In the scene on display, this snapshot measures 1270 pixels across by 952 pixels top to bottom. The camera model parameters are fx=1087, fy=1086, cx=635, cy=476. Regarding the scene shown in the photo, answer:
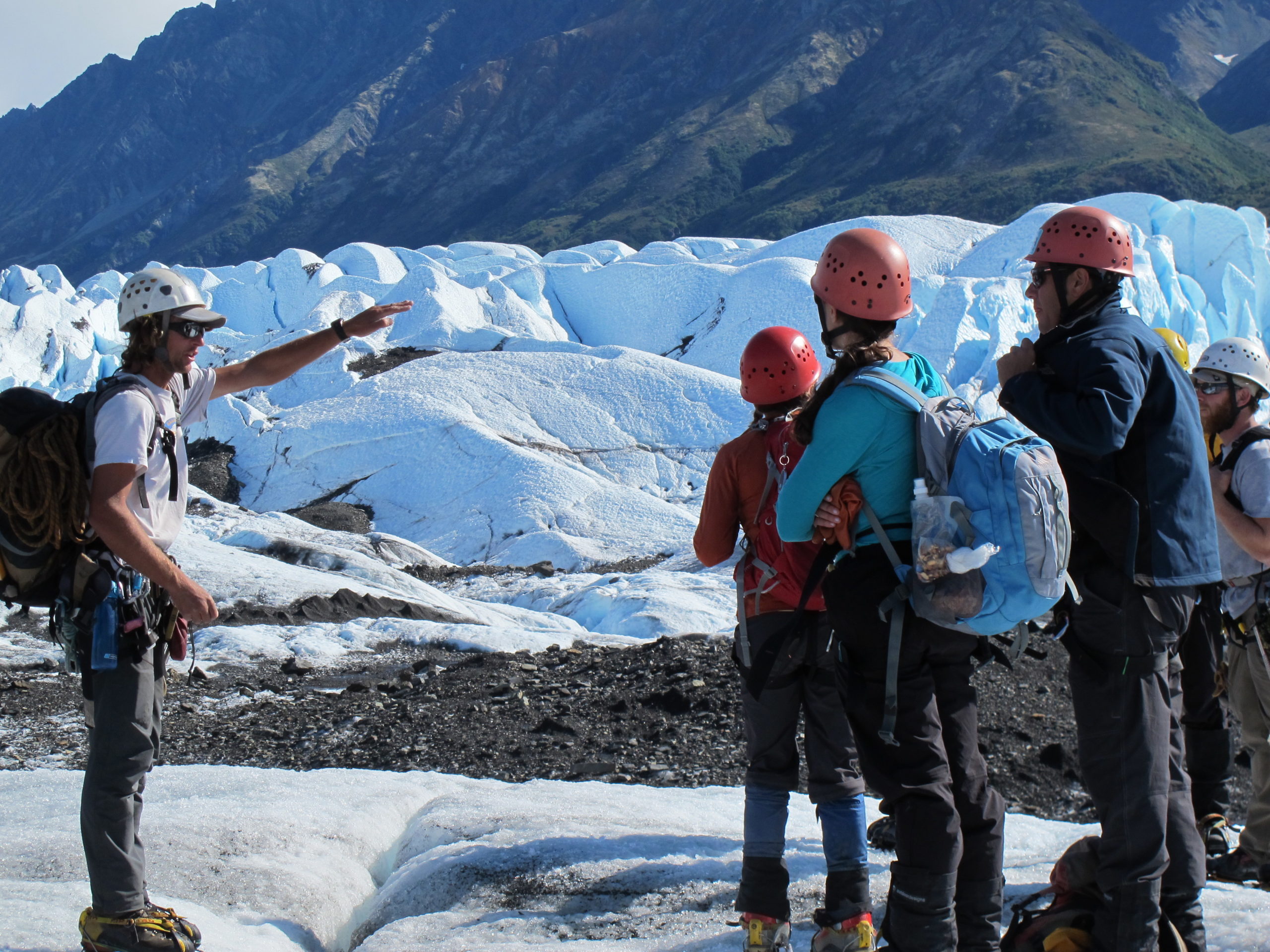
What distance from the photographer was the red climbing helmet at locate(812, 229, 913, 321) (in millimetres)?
2533

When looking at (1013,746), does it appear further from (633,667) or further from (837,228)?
(837,228)

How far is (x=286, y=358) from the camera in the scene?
3537mm

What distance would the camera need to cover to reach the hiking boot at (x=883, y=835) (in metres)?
3.70

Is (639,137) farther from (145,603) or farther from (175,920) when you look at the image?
(175,920)

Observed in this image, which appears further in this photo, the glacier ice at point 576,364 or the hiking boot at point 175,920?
the glacier ice at point 576,364

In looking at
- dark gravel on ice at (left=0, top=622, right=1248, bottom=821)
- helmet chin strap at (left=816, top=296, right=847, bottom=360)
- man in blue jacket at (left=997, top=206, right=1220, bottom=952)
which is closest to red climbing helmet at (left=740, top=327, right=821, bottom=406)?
helmet chin strap at (left=816, top=296, right=847, bottom=360)

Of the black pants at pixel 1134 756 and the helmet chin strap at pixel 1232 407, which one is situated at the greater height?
the helmet chin strap at pixel 1232 407

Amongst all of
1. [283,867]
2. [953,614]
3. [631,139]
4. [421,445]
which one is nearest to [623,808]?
[283,867]

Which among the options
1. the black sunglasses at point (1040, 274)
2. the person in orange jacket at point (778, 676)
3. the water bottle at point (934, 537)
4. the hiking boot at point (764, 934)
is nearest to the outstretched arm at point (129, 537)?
the person in orange jacket at point (778, 676)

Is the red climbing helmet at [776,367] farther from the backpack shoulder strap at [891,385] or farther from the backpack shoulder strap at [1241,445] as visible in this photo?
the backpack shoulder strap at [1241,445]

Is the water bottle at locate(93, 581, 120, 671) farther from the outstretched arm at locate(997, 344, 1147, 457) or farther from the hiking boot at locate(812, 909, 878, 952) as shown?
the outstretched arm at locate(997, 344, 1147, 457)

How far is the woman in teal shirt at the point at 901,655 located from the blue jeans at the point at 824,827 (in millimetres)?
308

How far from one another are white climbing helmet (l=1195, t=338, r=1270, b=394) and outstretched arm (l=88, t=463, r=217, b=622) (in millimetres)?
3058

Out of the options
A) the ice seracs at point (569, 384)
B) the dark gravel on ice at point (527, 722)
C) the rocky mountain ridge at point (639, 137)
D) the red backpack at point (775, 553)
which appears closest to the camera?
the red backpack at point (775, 553)
